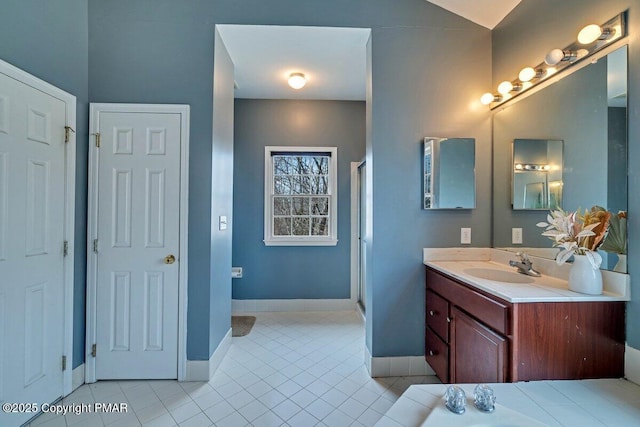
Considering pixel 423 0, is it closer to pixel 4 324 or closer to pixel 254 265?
pixel 254 265

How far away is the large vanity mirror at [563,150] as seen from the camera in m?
1.34

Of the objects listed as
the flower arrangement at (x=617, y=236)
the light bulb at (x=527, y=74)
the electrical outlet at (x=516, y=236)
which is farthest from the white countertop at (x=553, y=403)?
the light bulb at (x=527, y=74)

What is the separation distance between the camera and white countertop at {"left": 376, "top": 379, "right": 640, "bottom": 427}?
74 cm

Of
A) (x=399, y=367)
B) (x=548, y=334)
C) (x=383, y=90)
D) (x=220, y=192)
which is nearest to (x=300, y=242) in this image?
(x=220, y=192)

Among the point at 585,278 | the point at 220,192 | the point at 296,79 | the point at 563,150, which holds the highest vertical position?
the point at 296,79

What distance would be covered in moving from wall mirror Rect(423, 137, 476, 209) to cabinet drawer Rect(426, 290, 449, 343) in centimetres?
68

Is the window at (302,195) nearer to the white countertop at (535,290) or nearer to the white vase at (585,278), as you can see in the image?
the white countertop at (535,290)

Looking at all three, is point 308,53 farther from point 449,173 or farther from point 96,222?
point 96,222

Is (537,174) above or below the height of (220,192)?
above

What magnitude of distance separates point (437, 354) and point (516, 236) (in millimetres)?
1008

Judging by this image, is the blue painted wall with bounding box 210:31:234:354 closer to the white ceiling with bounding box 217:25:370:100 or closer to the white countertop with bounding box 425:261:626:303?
the white ceiling with bounding box 217:25:370:100

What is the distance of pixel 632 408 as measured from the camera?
887 millimetres

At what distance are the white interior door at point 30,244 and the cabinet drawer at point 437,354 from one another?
2543mm

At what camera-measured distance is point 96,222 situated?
6.65ft
